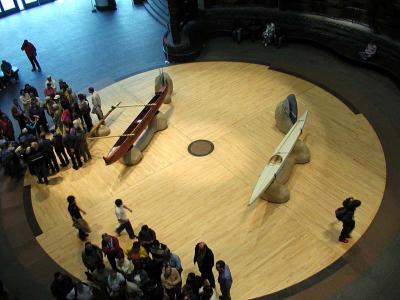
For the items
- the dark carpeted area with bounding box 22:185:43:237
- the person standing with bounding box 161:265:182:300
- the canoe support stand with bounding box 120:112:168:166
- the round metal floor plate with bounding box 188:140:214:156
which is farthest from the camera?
the round metal floor plate with bounding box 188:140:214:156

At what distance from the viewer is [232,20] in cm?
1694

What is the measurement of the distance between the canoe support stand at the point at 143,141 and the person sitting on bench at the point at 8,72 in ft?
22.7

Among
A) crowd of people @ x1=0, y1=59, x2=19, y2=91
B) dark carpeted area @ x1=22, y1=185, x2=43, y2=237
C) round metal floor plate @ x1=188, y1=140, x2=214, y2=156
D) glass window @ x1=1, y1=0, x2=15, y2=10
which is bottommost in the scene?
dark carpeted area @ x1=22, y1=185, x2=43, y2=237

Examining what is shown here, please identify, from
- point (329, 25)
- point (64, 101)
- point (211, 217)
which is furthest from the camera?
point (329, 25)

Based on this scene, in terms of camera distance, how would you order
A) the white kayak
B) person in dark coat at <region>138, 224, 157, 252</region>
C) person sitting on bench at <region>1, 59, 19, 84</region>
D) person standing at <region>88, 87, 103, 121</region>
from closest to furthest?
person in dark coat at <region>138, 224, 157, 252</region> → the white kayak → person standing at <region>88, 87, 103, 121</region> → person sitting on bench at <region>1, 59, 19, 84</region>

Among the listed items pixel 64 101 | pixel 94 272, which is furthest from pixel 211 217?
pixel 64 101

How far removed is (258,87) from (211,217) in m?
5.80

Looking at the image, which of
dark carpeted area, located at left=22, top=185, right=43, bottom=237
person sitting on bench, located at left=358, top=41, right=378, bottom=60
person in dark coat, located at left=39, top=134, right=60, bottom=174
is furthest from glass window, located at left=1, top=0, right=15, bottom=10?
person sitting on bench, located at left=358, top=41, right=378, bottom=60

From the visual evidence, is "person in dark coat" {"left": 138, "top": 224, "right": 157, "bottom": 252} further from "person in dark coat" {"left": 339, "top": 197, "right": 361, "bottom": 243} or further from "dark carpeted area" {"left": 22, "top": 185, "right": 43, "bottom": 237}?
"person in dark coat" {"left": 339, "top": 197, "right": 361, "bottom": 243}

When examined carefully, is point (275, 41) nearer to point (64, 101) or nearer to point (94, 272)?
point (64, 101)

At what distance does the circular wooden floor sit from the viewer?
28.2 ft

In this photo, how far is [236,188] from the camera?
10.1 m

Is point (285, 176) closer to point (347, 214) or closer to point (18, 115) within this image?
point (347, 214)

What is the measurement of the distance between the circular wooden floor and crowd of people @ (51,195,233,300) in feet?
3.73
